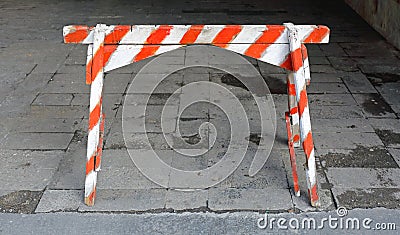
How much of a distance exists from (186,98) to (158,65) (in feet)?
3.71

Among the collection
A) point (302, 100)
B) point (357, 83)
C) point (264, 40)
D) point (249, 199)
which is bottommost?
point (357, 83)

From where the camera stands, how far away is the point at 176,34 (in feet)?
9.57

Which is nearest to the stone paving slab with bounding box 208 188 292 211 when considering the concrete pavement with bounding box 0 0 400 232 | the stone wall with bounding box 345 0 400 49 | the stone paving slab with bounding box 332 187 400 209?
the concrete pavement with bounding box 0 0 400 232

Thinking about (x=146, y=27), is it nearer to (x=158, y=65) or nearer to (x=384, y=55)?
(x=158, y=65)

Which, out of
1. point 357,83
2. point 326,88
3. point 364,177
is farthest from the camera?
point 357,83

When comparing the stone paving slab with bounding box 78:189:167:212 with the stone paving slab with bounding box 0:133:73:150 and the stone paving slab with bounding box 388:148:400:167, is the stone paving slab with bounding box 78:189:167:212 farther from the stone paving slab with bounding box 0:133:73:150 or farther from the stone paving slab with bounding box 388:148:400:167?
the stone paving slab with bounding box 388:148:400:167

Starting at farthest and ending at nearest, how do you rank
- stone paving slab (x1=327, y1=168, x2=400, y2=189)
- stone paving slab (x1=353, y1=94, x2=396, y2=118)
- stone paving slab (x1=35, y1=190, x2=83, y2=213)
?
stone paving slab (x1=353, y1=94, x2=396, y2=118)
stone paving slab (x1=327, y1=168, x2=400, y2=189)
stone paving slab (x1=35, y1=190, x2=83, y2=213)

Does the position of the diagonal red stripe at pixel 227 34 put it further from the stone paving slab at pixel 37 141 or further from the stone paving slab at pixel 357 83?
the stone paving slab at pixel 357 83

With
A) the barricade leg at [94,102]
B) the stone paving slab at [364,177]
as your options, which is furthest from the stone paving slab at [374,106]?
the barricade leg at [94,102]

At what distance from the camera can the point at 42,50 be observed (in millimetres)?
6328

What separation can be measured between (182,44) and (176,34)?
0.24 ft

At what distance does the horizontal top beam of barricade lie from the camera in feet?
9.57

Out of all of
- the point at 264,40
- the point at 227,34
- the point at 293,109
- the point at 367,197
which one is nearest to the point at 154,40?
the point at 227,34

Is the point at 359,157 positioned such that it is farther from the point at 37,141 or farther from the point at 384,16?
the point at 384,16
